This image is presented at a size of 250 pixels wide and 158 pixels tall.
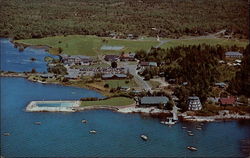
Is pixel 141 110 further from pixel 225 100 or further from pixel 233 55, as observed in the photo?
pixel 233 55

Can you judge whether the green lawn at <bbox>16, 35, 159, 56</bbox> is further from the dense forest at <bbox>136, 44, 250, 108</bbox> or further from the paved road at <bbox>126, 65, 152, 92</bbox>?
the paved road at <bbox>126, 65, 152, 92</bbox>

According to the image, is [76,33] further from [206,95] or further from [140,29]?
[206,95]

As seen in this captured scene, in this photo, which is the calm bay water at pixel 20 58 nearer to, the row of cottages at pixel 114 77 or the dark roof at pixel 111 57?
the dark roof at pixel 111 57

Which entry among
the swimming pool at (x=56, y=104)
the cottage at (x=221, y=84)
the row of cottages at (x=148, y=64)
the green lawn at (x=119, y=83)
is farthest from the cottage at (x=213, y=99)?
the row of cottages at (x=148, y=64)

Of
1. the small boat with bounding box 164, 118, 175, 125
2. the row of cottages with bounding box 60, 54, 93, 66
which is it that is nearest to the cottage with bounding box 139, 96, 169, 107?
the small boat with bounding box 164, 118, 175, 125

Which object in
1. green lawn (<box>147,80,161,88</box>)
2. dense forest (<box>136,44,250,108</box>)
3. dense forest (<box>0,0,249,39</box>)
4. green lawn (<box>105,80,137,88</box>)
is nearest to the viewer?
dense forest (<box>136,44,250,108</box>)

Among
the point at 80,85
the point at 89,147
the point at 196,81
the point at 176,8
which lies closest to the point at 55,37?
the point at 176,8

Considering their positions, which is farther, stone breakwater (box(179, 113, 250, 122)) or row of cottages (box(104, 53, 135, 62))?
row of cottages (box(104, 53, 135, 62))

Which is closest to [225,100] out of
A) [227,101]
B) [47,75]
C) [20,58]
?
[227,101]
